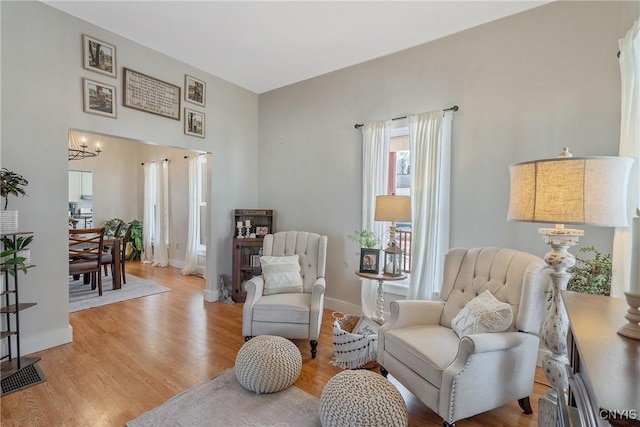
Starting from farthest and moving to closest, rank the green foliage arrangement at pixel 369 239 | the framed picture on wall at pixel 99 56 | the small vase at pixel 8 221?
the green foliage arrangement at pixel 369 239, the framed picture on wall at pixel 99 56, the small vase at pixel 8 221

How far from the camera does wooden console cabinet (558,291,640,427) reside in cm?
58

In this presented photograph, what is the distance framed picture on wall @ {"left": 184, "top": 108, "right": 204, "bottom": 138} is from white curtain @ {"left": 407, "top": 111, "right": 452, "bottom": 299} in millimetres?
2668

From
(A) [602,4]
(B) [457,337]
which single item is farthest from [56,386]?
(A) [602,4]

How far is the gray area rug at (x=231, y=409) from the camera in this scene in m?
1.78

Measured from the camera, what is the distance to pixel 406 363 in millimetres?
1878

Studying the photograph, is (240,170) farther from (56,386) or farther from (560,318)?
(560,318)

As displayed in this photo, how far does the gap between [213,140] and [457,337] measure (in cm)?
364

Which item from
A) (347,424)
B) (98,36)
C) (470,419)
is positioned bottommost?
(470,419)

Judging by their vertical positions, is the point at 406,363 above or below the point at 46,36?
below

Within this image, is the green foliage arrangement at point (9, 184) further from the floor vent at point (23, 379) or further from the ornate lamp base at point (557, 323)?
the ornate lamp base at point (557, 323)

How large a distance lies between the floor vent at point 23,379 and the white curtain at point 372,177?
2845mm

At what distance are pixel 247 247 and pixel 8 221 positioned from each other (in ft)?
7.97

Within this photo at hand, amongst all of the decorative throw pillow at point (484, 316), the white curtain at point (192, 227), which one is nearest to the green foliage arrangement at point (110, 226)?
the white curtain at point (192, 227)

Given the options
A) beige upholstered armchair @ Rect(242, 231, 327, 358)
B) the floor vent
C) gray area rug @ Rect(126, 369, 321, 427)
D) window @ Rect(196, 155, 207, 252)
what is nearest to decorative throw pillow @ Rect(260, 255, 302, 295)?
beige upholstered armchair @ Rect(242, 231, 327, 358)
